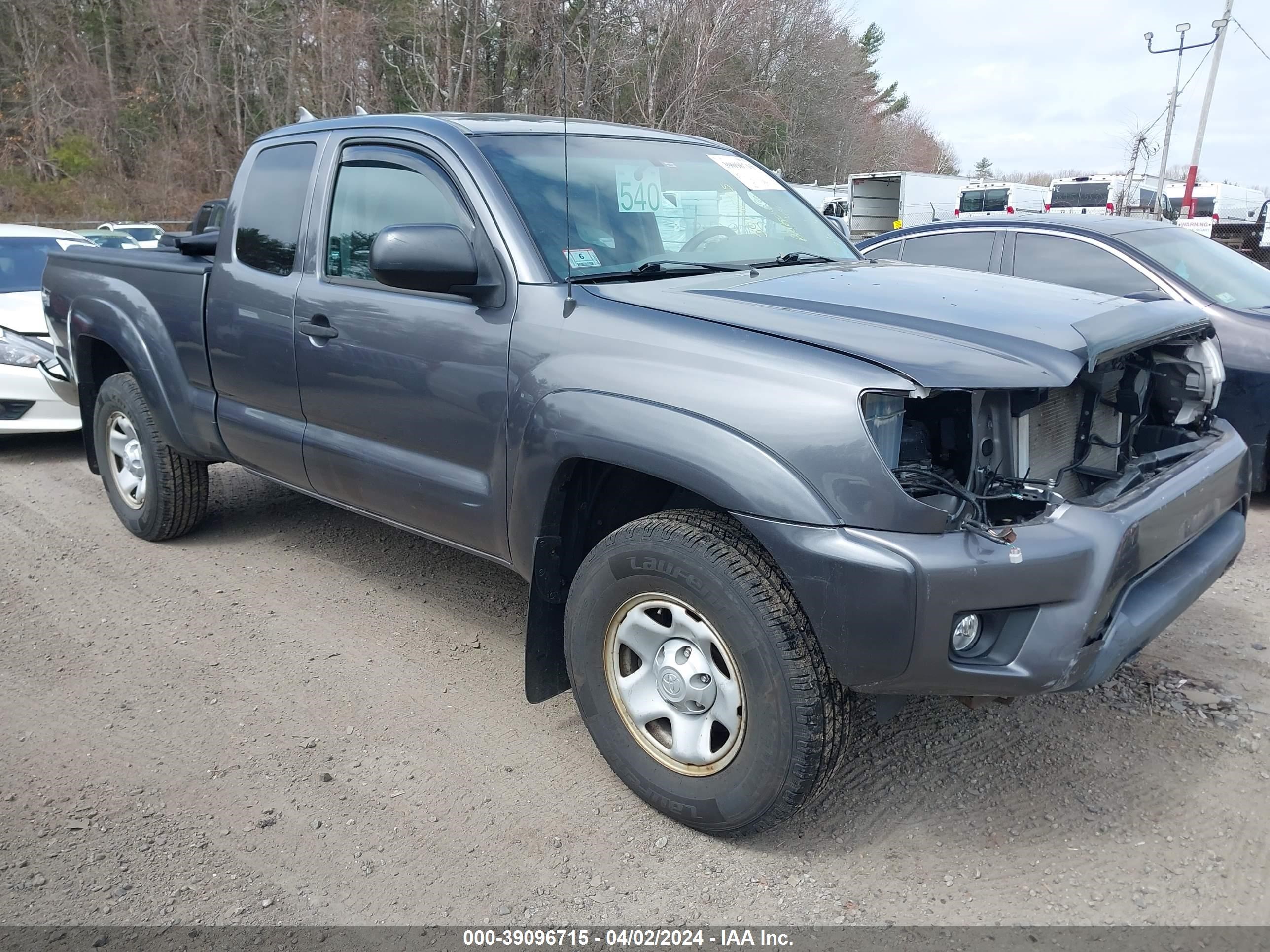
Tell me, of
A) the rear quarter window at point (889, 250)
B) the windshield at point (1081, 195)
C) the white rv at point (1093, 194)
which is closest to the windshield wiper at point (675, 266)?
the rear quarter window at point (889, 250)

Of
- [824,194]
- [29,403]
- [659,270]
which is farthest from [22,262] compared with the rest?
[824,194]

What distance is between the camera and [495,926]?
2.49m

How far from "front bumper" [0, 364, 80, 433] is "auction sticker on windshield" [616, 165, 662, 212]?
5127mm

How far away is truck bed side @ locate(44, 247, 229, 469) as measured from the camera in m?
4.43

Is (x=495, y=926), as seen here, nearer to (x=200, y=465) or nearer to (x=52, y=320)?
(x=200, y=465)

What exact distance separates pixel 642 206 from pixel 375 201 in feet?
3.24

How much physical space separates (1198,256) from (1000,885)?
5.17m

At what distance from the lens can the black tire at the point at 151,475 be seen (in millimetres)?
4895

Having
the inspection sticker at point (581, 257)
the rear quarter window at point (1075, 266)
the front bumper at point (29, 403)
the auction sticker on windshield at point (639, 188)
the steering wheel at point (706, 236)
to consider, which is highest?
the auction sticker on windshield at point (639, 188)

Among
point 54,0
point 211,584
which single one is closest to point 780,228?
point 211,584

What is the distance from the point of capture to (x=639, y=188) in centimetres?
356

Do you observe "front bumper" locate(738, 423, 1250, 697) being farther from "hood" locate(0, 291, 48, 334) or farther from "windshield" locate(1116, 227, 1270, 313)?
"hood" locate(0, 291, 48, 334)

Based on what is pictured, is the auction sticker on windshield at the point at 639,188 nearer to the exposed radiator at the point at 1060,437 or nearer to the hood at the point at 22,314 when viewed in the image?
the exposed radiator at the point at 1060,437

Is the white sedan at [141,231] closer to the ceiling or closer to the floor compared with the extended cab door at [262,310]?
closer to the floor
